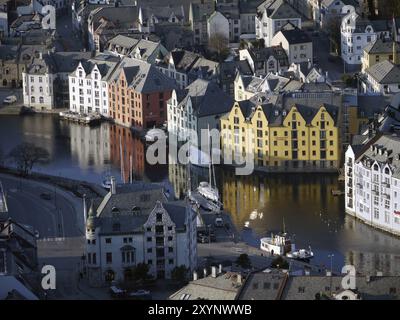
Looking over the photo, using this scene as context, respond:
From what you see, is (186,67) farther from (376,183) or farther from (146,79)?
(376,183)

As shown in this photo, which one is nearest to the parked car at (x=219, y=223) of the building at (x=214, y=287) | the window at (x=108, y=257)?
the window at (x=108, y=257)

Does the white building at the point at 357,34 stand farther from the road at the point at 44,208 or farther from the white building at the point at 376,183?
the road at the point at 44,208

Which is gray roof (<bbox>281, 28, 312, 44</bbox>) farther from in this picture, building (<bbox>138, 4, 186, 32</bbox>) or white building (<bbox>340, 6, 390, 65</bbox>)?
building (<bbox>138, 4, 186, 32</bbox>)

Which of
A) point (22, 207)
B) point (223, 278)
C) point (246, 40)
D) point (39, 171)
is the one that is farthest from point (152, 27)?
point (223, 278)

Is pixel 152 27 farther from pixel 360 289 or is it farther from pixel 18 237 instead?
pixel 360 289

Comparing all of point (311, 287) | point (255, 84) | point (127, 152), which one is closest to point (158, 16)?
point (255, 84)

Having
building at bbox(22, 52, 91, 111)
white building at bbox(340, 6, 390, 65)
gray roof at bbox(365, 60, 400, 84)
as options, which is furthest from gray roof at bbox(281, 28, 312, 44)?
building at bbox(22, 52, 91, 111)
